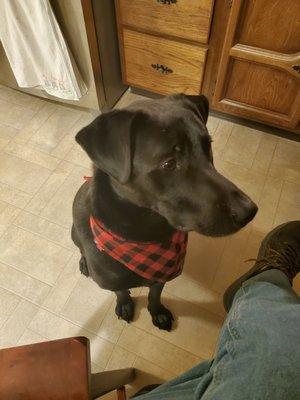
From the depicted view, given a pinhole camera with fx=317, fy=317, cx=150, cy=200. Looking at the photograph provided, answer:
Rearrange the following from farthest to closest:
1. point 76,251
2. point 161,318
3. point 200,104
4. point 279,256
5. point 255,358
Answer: point 76,251, point 161,318, point 279,256, point 200,104, point 255,358

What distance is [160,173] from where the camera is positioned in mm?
853

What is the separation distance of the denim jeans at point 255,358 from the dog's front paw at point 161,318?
1.77 feet

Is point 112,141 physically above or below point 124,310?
above

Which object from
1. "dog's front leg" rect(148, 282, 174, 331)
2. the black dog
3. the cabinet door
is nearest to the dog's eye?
the black dog

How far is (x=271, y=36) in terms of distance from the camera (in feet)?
5.05

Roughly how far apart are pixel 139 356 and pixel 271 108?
1.53m

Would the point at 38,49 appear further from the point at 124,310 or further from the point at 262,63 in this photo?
the point at 124,310

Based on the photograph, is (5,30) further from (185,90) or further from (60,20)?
(185,90)

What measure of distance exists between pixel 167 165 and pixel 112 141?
16 centimetres

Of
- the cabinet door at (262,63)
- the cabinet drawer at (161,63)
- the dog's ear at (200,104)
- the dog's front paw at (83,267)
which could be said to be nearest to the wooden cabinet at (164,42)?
the cabinet drawer at (161,63)

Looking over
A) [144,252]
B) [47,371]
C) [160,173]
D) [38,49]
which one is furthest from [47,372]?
[38,49]

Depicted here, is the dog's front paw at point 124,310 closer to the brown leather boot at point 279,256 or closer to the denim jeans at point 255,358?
the brown leather boot at point 279,256

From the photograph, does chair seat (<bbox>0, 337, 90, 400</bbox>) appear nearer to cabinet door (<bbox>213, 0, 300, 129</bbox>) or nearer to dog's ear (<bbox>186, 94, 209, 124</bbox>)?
dog's ear (<bbox>186, 94, 209, 124</bbox>)

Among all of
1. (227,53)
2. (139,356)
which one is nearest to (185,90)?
(227,53)
